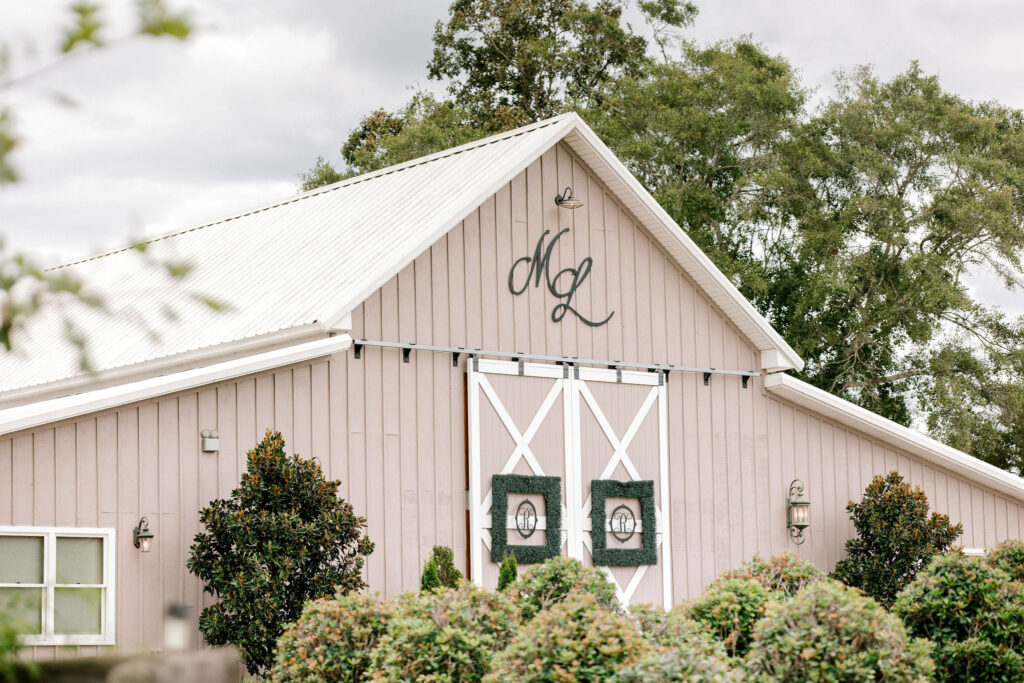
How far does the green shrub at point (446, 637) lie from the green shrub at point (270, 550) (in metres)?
2.04

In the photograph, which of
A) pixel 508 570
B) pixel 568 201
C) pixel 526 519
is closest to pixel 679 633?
pixel 508 570

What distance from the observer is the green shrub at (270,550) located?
34.6 feet

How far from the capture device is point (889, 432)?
16.0 metres

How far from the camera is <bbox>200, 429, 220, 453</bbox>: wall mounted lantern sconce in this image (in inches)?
445

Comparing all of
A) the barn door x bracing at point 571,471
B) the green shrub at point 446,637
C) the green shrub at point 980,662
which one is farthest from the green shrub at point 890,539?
the green shrub at point 446,637

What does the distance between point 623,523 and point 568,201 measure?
350 centimetres

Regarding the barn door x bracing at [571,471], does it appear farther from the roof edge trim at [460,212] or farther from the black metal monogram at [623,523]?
Result: the roof edge trim at [460,212]

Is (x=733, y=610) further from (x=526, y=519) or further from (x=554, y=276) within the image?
(x=554, y=276)

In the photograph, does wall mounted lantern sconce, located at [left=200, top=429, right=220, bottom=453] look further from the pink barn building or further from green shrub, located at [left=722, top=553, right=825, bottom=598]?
green shrub, located at [left=722, top=553, right=825, bottom=598]

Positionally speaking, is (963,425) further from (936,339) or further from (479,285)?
(479,285)

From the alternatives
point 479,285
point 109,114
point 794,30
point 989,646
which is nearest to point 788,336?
point 794,30

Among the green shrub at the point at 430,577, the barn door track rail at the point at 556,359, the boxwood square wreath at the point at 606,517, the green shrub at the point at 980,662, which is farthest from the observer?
the boxwood square wreath at the point at 606,517

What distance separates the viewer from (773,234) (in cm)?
A: 2789

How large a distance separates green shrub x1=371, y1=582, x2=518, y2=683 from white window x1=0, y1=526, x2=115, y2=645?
9.74ft
